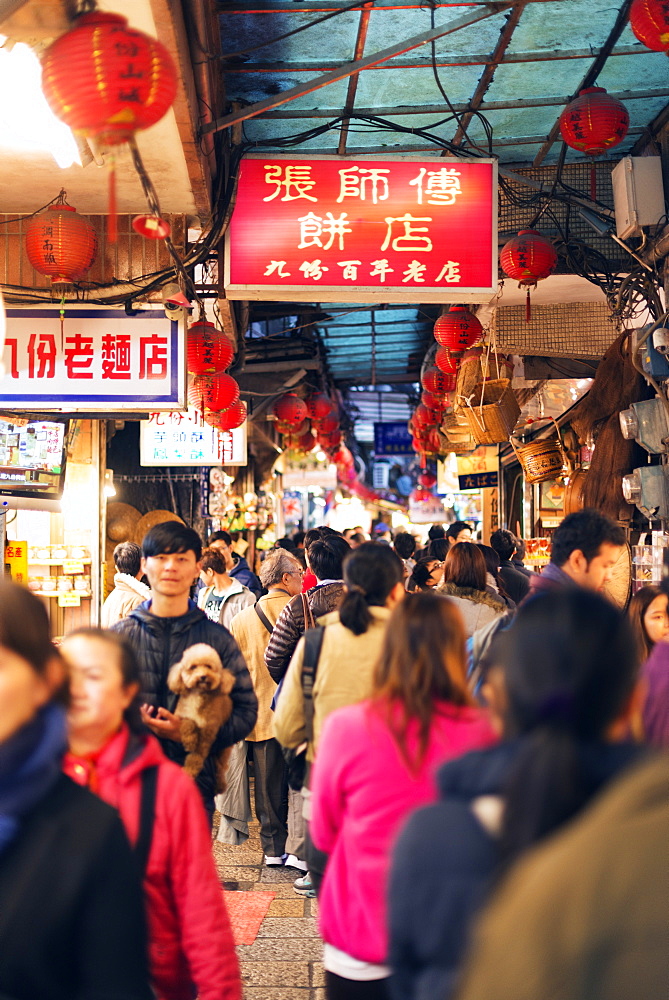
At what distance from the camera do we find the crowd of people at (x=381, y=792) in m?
1.32

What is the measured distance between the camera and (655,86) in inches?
265

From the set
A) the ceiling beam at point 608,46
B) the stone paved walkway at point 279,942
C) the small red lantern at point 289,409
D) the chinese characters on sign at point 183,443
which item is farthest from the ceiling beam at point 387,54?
the small red lantern at point 289,409

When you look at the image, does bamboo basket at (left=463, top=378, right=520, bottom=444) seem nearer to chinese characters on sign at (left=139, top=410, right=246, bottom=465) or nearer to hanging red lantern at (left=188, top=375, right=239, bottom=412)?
hanging red lantern at (left=188, top=375, right=239, bottom=412)

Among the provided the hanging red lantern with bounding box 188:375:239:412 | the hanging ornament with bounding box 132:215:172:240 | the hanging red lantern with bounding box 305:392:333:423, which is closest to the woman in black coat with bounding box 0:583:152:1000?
the hanging ornament with bounding box 132:215:172:240

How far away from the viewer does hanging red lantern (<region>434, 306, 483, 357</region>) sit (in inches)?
340

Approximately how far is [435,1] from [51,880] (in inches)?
215

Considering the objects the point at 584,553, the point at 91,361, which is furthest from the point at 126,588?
the point at 584,553

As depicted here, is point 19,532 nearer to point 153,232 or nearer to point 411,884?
point 153,232

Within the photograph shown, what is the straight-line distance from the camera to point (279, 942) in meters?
4.87

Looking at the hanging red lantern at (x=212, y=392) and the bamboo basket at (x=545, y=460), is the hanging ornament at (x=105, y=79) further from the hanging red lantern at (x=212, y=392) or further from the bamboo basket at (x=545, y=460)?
the bamboo basket at (x=545, y=460)

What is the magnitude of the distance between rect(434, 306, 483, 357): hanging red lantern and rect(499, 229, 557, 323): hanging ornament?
1.91 meters

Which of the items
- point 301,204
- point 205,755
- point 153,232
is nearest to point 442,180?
point 301,204

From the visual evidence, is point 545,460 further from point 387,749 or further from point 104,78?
point 387,749

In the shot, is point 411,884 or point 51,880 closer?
point 411,884
